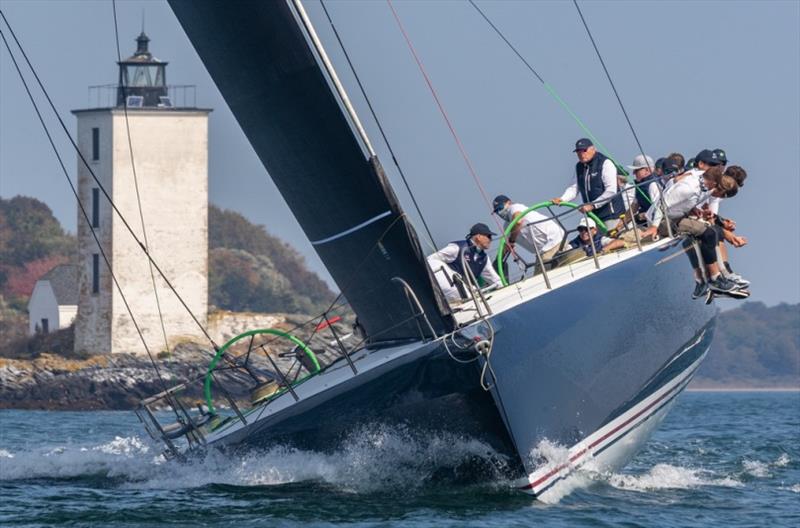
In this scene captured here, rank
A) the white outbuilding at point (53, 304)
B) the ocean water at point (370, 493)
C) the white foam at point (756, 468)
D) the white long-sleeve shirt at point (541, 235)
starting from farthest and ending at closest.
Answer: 1. the white outbuilding at point (53, 304)
2. the white foam at point (756, 468)
3. the white long-sleeve shirt at point (541, 235)
4. the ocean water at point (370, 493)

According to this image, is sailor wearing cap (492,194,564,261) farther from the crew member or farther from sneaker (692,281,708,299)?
sneaker (692,281,708,299)

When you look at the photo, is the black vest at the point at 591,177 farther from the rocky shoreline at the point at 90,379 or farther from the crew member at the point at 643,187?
the rocky shoreline at the point at 90,379

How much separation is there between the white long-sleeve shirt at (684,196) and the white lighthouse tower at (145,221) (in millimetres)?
33251

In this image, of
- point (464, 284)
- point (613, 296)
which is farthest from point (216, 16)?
point (613, 296)

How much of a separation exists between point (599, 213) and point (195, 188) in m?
33.4

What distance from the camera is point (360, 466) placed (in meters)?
11.8

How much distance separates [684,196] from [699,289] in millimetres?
871

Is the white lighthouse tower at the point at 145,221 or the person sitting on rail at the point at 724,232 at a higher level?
the white lighthouse tower at the point at 145,221

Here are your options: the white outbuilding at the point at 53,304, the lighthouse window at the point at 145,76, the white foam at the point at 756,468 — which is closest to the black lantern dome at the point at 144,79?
the lighthouse window at the point at 145,76

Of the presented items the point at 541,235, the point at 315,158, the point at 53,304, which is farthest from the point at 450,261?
the point at 53,304

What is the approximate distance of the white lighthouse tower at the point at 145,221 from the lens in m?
45.4

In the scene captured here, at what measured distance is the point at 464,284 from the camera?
11586 millimetres

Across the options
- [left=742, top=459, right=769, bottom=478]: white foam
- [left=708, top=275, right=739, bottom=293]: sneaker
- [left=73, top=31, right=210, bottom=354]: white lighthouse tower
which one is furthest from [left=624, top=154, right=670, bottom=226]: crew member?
[left=73, top=31, right=210, bottom=354]: white lighthouse tower

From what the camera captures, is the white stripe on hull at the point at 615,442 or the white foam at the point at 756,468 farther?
the white foam at the point at 756,468
